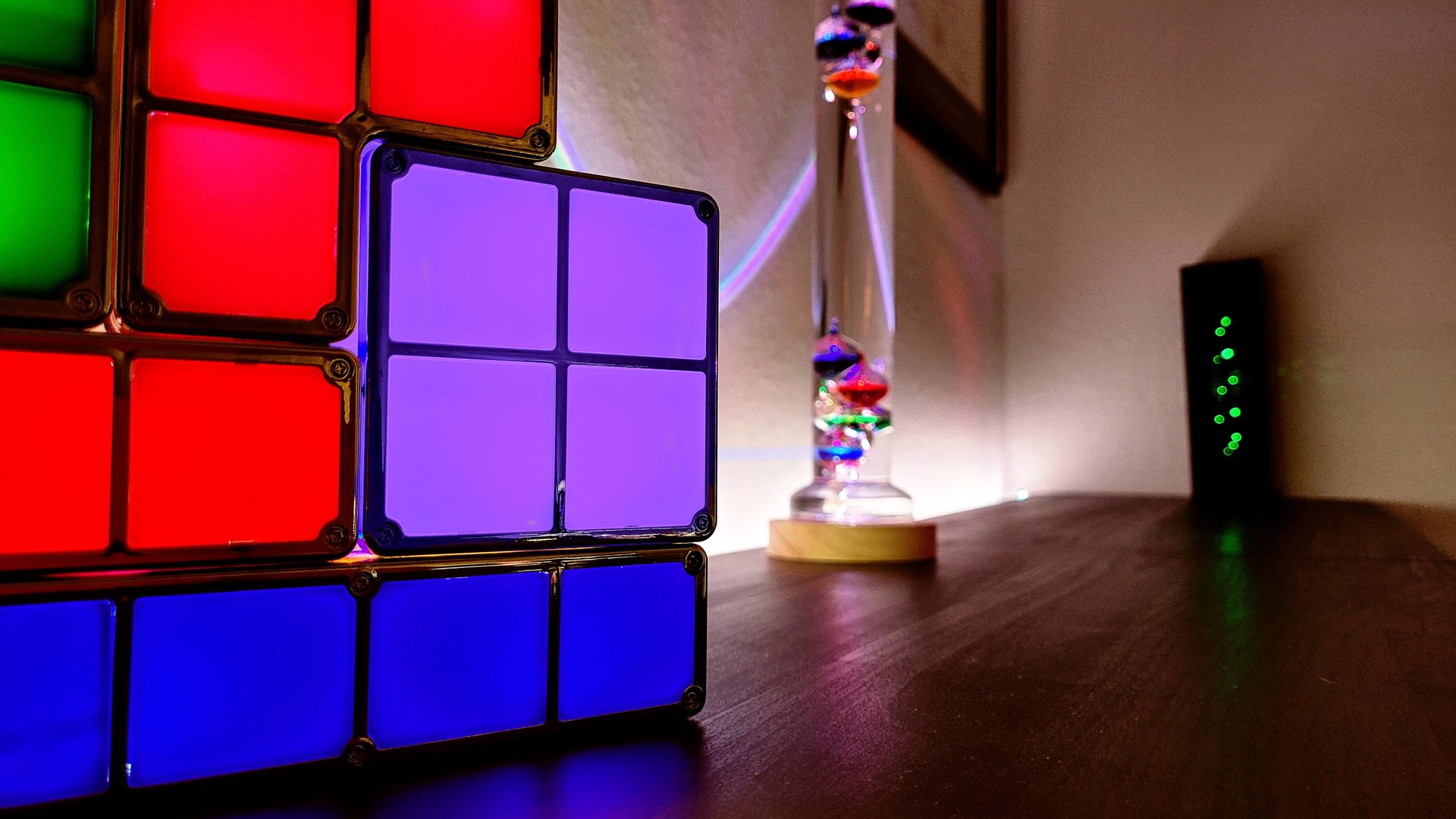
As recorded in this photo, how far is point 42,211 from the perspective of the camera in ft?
1.42

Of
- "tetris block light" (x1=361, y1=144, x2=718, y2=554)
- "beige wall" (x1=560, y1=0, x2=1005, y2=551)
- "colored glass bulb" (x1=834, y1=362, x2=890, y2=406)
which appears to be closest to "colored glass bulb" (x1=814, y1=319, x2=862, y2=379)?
"colored glass bulb" (x1=834, y1=362, x2=890, y2=406)

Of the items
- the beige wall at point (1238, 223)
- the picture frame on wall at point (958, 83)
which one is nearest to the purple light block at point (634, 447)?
the picture frame on wall at point (958, 83)

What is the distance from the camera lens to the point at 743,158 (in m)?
1.64

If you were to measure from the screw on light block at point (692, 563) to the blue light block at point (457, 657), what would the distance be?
0.29 feet

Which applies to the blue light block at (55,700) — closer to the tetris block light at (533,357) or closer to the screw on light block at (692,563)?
the tetris block light at (533,357)

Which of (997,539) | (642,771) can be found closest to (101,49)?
(642,771)

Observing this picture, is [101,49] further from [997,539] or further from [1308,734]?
[997,539]

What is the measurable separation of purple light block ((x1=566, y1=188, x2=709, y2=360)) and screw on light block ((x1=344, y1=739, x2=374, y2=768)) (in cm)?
24

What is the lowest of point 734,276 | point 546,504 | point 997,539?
point 997,539

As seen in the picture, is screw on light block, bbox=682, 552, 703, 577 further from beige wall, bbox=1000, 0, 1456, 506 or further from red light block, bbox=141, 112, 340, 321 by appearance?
beige wall, bbox=1000, 0, 1456, 506

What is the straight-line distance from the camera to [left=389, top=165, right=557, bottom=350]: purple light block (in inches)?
20.4

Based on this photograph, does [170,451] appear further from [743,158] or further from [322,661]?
[743,158]

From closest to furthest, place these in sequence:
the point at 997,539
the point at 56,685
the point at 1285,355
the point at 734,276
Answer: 1. the point at 56,685
2. the point at 734,276
3. the point at 997,539
4. the point at 1285,355

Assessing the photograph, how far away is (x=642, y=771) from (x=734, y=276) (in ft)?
3.87
